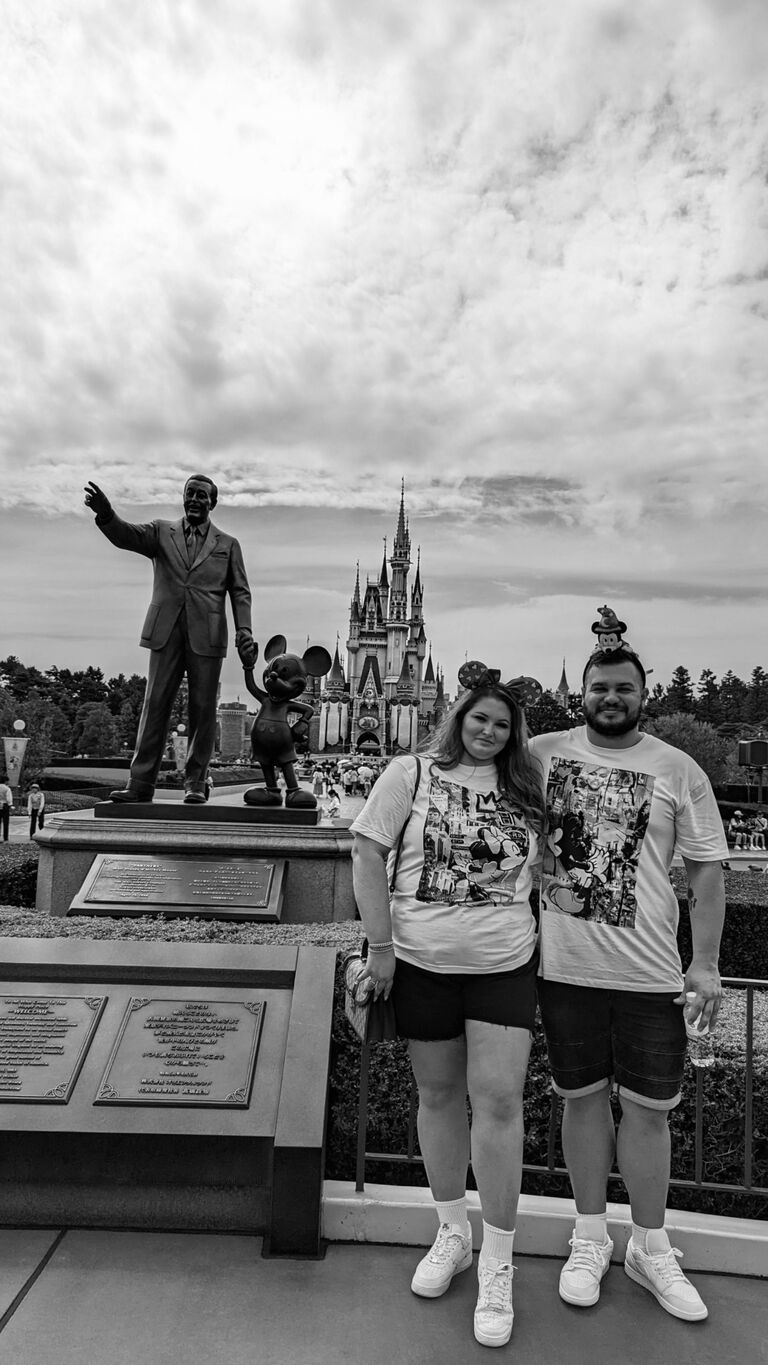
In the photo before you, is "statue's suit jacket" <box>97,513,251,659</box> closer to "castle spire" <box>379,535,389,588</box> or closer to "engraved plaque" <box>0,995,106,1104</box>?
"engraved plaque" <box>0,995,106,1104</box>

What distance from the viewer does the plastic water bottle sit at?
2.75 metres

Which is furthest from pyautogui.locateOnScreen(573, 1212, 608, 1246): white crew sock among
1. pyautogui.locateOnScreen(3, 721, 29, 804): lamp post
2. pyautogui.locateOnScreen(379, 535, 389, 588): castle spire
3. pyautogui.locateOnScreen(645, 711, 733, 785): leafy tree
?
pyautogui.locateOnScreen(379, 535, 389, 588): castle spire

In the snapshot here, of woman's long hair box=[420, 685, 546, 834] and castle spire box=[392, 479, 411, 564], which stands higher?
castle spire box=[392, 479, 411, 564]

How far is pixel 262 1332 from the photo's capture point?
2.55m

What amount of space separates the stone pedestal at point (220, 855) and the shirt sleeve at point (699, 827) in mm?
3943

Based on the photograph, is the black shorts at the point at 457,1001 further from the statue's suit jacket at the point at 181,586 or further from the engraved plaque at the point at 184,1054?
the statue's suit jacket at the point at 181,586

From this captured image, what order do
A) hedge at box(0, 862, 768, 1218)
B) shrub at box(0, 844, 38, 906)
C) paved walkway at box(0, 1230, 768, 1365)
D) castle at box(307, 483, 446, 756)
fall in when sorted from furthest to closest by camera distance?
castle at box(307, 483, 446, 756)
shrub at box(0, 844, 38, 906)
hedge at box(0, 862, 768, 1218)
paved walkway at box(0, 1230, 768, 1365)

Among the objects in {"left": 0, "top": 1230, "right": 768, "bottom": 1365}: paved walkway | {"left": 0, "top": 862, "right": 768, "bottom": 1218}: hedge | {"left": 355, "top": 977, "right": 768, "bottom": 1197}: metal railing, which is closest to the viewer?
{"left": 0, "top": 1230, "right": 768, "bottom": 1365}: paved walkway

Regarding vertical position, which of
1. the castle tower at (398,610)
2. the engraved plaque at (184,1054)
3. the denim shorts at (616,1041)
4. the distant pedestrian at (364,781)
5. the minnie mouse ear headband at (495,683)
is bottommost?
the distant pedestrian at (364,781)

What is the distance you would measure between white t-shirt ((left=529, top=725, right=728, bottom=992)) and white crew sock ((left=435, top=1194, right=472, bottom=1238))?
2.79 ft

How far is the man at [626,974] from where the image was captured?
9.05ft

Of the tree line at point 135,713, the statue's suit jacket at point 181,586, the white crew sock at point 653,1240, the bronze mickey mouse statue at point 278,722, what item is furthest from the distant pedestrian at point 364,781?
the white crew sock at point 653,1240

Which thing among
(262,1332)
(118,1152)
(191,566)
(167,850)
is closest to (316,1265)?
(262,1332)

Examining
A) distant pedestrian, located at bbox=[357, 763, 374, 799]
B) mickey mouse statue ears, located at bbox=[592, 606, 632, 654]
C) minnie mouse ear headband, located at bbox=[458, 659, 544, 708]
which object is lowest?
distant pedestrian, located at bbox=[357, 763, 374, 799]
